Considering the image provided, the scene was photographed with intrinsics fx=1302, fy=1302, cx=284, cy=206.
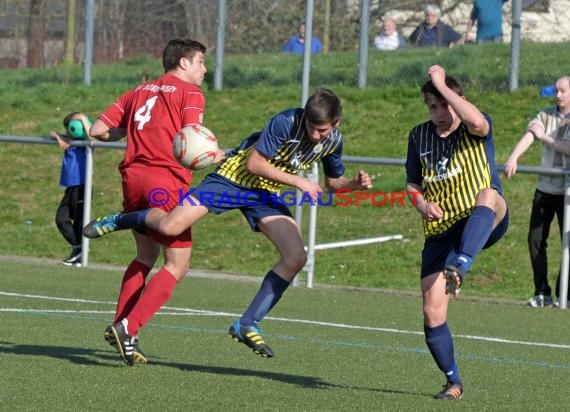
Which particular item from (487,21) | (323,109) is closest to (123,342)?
(323,109)

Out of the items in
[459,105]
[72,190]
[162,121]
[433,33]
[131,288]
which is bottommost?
[72,190]

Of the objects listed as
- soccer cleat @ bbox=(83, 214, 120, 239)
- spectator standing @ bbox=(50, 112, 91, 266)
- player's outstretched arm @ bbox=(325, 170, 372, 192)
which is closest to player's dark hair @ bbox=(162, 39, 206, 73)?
soccer cleat @ bbox=(83, 214, 120, 239)

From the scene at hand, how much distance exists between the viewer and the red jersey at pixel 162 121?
776 centimetres

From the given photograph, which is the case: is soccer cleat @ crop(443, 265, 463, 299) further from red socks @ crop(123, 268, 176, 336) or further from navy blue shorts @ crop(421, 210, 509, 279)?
red socks @ crop(123, 268, 176, 336)

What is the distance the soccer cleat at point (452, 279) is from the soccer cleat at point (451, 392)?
2.07 ft

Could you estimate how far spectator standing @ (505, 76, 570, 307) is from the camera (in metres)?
12.1

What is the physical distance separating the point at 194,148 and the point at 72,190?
7529mm

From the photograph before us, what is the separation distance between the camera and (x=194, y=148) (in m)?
7.54

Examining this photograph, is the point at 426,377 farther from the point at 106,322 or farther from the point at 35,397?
the point at 106,322

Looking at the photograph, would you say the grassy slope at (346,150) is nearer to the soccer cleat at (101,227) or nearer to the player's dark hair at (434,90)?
the soccer cleat at (101,227)

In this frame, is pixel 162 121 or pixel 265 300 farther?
pixel 162 121

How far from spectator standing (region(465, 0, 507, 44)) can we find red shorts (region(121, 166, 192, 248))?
1136cm

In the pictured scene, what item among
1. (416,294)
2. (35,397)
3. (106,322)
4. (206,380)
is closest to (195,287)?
(416,294)

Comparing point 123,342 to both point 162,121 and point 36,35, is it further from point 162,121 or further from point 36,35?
point 36,35
